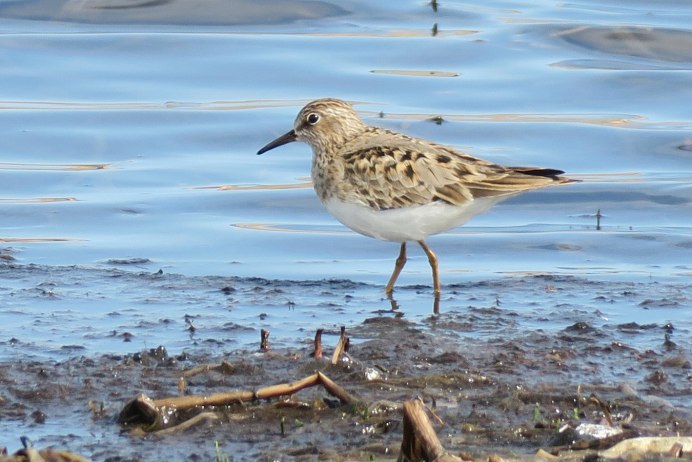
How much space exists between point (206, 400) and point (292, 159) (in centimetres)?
779

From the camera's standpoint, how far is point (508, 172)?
27.9 ft

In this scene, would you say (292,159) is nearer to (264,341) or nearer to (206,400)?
(264,341)

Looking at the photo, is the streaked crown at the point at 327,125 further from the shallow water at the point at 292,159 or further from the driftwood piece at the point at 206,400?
the driftwood piece at the point at 206,400

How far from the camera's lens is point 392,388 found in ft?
19.3

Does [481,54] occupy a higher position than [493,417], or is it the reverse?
[481,54]

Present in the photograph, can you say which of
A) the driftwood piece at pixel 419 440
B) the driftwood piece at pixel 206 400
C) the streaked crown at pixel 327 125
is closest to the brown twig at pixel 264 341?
the driftwood piece at pixel 206 400

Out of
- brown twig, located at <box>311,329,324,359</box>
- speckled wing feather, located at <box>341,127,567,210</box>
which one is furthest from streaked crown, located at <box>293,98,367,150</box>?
brown twig, located at <box>311,329,324,359</box>

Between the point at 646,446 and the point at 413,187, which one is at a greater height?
the point at 413,187

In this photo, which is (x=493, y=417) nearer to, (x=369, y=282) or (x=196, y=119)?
(x=369, y=282)

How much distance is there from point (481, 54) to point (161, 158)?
4636 mm

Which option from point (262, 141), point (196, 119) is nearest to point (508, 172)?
point (262, 141)

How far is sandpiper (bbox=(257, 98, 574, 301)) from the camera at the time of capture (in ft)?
27.4

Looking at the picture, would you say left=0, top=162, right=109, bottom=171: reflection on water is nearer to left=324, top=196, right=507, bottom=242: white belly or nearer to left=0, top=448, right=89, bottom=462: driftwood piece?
left=324, top=196, right=507, bottom=242: white belly

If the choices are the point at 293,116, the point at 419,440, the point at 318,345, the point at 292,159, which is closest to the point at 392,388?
the point at 318,345
